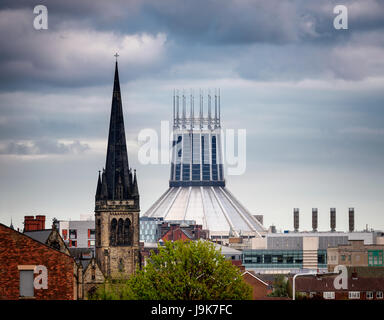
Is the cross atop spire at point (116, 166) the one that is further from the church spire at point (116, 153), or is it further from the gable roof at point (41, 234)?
the gable roof at point (41, 234)

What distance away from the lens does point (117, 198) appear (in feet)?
357

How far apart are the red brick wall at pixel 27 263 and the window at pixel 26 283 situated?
126 mm

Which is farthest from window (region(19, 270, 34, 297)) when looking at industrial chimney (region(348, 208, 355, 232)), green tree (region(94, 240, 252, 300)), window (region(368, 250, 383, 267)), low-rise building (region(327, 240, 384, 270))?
industrial chimney (region(348, 208, 355, 232))

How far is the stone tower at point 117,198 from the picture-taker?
10750 cm

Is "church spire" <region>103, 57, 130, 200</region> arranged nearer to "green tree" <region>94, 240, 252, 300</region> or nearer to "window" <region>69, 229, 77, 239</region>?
"window" <region>69, 229, 77, 239</region>

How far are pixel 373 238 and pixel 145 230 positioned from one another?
37.6 meters

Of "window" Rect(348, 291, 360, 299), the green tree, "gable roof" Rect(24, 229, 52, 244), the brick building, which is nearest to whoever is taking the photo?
the green tree

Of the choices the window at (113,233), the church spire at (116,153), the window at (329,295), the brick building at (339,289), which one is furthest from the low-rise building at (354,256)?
the window at (329,295)

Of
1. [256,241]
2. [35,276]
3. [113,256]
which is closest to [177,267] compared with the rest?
[35,276]

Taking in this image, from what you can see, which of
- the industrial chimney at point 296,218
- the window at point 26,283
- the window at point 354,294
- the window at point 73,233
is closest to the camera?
the window at point 26,283

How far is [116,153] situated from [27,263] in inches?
2984

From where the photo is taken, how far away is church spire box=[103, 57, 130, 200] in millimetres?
107625

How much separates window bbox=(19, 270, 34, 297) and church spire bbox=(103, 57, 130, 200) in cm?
7486
